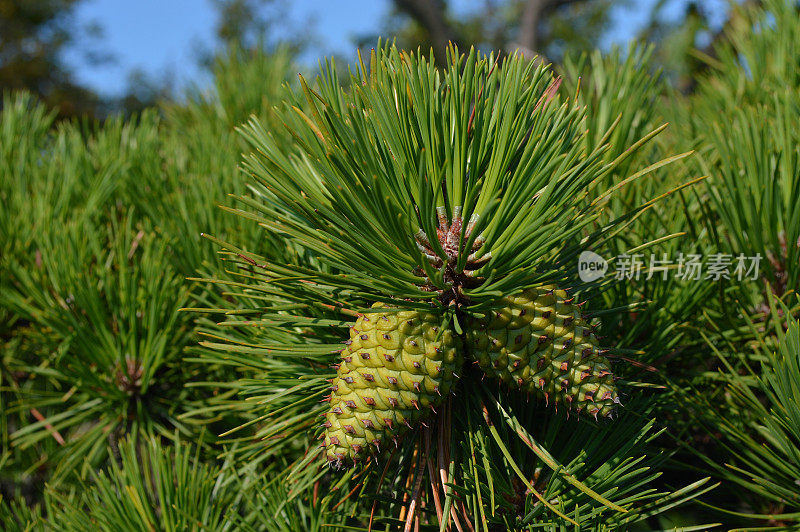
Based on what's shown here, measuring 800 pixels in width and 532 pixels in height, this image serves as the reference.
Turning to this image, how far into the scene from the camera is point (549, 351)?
0.36 metres

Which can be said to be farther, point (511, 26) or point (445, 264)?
point (511, 26)

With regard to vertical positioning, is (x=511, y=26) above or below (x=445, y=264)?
above

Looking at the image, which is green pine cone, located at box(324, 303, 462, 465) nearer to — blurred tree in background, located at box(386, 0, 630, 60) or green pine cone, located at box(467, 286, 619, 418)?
green pine cone, located at box(467, 286, 619, 418)

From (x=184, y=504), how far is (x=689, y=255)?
0.53 metres

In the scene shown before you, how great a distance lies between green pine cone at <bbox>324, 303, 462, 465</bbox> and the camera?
1.15 ft

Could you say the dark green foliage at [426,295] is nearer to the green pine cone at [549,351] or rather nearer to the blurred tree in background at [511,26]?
the green pine cone at [549,351]

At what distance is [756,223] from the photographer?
515 mm

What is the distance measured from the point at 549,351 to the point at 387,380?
108 millimetres

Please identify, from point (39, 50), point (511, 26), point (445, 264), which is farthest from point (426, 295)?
point (39, 50)

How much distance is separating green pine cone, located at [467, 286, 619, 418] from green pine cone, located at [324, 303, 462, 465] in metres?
0.03

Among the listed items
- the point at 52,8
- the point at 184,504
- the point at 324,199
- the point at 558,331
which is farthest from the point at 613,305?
the point at 52,8

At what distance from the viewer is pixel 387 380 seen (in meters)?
0.35

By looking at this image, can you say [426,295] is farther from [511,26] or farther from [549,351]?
[511,26]

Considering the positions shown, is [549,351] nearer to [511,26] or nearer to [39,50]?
[511,26]
